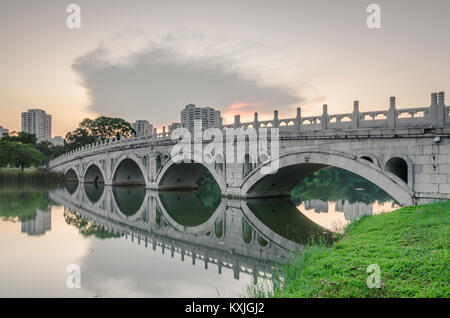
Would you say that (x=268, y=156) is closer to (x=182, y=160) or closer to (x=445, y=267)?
(x=182, y=160)

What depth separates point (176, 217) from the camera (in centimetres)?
2003

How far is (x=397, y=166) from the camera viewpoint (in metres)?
16.7

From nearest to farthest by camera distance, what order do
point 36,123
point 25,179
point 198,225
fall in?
point 198,225
point 25,179
point 36,123

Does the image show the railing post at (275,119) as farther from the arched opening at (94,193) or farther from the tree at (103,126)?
the tree at (103,126)

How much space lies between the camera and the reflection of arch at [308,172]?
15.1m

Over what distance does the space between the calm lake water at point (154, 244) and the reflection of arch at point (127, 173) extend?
15553 millimetres

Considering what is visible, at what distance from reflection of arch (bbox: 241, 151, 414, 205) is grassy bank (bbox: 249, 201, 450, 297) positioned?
16.6ft

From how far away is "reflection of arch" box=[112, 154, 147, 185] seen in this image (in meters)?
40.2

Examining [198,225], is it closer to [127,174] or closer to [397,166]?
[397,166]

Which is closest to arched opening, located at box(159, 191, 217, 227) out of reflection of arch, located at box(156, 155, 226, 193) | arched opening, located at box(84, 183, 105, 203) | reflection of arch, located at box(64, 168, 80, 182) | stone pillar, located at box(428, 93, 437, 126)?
reflection of arch, located at box(156, 155, 226, 193)

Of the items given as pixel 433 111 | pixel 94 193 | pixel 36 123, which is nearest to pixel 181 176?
pixel 94 193

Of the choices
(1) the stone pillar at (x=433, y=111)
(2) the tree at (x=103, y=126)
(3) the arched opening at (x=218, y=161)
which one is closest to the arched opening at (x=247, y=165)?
(3) the arched opening at (x=218, y=161)

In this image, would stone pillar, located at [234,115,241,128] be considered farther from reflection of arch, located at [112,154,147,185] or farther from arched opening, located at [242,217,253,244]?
reflection of arch, located at [112,154,147,185]

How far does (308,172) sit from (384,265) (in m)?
17.8
